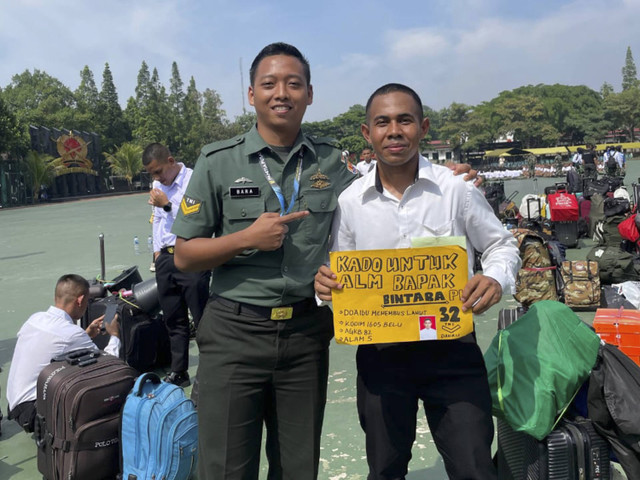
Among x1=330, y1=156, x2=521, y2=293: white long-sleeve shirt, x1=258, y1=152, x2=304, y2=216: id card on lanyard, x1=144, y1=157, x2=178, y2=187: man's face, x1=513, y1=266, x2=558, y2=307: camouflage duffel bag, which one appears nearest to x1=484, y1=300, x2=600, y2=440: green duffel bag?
x1=330, y1=156, x2=521, y2=293: white long-sleeve shirt

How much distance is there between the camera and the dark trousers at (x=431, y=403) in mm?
1905

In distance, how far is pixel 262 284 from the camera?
1.99 metres

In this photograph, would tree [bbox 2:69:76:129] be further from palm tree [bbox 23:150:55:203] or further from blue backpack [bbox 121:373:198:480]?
blue backpack [bbox 121:373:198:480]

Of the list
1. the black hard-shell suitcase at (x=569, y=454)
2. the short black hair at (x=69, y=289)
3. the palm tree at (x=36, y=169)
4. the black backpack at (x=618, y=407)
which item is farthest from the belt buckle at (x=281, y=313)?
the palm tree at (x=36, y=169)

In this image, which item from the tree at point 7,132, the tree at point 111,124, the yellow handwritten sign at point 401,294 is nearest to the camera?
the yellow handwritten sign at point 401,294

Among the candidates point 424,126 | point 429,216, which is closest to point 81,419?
point 429,216

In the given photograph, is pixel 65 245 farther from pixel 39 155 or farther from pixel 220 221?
pixel 39 155

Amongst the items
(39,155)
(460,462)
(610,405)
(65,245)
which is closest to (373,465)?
(460,462)

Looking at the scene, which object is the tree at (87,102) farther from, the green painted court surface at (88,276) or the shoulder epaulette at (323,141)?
the shoulder epaulette at (323,141)

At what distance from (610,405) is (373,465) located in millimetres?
1008

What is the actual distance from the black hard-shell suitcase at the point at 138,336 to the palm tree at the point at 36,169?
33270mm

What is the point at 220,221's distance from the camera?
82.5 inches

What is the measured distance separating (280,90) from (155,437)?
185 centimetres

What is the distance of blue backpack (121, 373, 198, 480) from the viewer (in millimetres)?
2764
